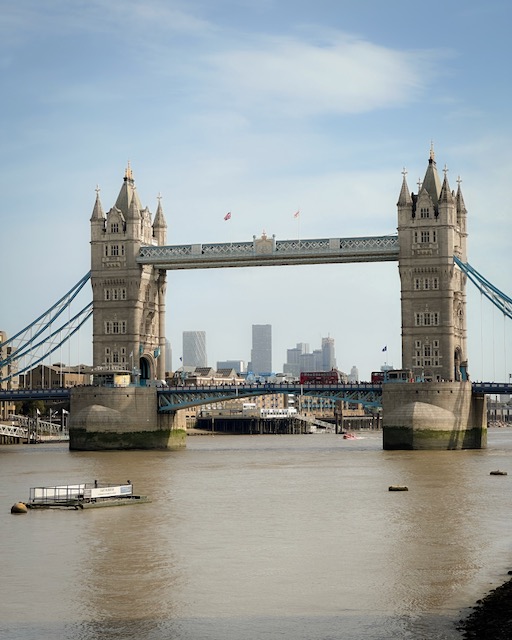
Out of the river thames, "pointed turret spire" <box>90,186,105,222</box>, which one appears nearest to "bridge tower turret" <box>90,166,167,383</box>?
"pointed turret spire" <box>90,186,105,222</box>

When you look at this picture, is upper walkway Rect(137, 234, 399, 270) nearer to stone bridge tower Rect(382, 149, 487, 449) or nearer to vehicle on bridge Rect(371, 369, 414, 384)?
stone bridge tower Rect(382, 149, 487, 449)

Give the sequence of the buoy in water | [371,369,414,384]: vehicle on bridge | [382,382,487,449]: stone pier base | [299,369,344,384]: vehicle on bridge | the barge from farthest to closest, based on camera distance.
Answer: [299,369,344,384]: vehicle on bridge < [371,369,414,384]: vehicle on bridge < [382,382,487,449]: stone pier base < the barge < the buoy in water

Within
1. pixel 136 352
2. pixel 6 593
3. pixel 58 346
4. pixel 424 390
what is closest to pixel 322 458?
pixel 424 390

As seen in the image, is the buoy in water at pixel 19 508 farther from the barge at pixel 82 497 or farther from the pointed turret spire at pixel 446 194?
the pointed turret spire at pixel 446 194

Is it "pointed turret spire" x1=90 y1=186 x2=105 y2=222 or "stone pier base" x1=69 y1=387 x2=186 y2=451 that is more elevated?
"pointed turret spire" x1=90 y1=186 x2=105 y2=222

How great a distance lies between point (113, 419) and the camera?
113375 millimetres

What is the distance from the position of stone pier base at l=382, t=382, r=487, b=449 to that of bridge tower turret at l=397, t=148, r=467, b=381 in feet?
20.1

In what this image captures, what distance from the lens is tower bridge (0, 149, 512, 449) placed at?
348 feet

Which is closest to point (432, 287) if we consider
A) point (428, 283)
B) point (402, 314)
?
point (428, 283)

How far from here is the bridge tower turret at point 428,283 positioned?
369 feet

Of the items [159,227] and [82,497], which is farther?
[159,227]

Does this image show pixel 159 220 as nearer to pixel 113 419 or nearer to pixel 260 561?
pixel 113 419

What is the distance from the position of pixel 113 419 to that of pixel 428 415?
2916 cm

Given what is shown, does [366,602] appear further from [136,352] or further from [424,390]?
[136,352]
